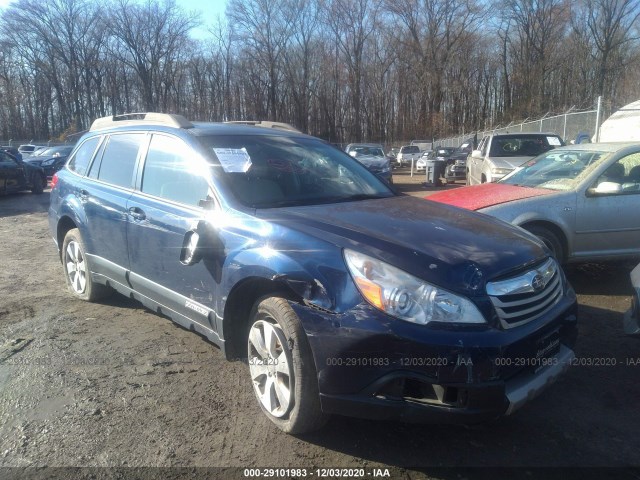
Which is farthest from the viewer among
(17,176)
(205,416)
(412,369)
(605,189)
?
(17,176)

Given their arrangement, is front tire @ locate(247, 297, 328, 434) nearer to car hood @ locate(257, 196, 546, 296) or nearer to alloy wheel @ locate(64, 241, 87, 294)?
car hood @ locate(257, 196, 546, 296)

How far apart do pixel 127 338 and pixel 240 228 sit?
188 cm

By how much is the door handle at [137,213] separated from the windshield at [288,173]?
77 cm

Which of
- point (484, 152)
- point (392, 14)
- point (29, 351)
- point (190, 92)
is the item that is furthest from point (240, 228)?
point (190, 92)

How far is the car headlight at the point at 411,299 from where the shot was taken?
2717 mm

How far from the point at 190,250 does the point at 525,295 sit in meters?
2.10

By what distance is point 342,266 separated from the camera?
2.87 meters

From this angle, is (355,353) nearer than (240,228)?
Yes

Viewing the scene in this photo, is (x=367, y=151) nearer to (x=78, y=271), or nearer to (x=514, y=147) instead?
(x=514, y=147)

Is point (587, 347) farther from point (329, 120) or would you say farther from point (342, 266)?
point (329, 120)

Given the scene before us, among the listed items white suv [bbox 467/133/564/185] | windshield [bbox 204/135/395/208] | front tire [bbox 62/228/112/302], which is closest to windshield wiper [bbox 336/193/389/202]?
windshield [bbox 204/135/395/208]

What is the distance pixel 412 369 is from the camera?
2.67m

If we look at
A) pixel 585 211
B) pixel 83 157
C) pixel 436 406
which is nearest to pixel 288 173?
pixel 436 406

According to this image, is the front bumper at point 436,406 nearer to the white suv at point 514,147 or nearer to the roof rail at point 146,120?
the roof rail at point 146,120
